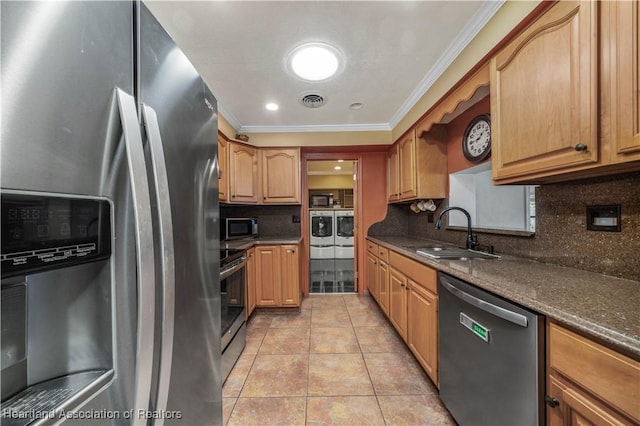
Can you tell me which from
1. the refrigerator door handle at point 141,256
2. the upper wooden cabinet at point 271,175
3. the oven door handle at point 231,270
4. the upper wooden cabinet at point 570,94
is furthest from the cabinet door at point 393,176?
the refrigerator door handle at point 141,256

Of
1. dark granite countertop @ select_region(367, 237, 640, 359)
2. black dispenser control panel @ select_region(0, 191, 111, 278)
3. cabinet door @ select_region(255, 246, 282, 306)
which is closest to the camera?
black dispenser control panel @ select_region(0, 191, 111, 278)

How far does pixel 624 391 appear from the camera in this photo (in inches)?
24.0

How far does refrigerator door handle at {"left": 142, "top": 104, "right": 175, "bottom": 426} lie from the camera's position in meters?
0.62

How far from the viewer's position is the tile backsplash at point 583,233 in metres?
1.03

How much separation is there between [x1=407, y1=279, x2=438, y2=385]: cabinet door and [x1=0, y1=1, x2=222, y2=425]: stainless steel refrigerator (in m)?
1.41

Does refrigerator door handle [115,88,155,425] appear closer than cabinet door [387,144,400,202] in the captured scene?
Yes

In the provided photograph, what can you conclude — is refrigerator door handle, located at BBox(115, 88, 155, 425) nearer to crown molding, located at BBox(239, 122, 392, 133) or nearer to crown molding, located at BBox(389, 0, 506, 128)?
crown molding, located at BBox(389, 0, 506, 128)

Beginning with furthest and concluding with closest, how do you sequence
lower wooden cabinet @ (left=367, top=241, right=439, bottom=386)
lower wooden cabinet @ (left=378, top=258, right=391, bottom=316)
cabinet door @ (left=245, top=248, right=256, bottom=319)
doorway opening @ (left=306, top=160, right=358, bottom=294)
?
doorway opening @ (left=306, top=160, right=358, bottom=294), cabinet door @ (left=245, top=248, right=256, bottom=319), lower wooden cabinet @ (left=378, top=258, right=391, bottom=316), lower wooden cabinet @ (left=367, top=241, right=439, bottom=386)

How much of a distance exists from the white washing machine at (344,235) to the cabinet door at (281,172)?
322 cm

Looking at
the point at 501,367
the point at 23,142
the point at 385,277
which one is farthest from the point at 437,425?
the point at 23,142

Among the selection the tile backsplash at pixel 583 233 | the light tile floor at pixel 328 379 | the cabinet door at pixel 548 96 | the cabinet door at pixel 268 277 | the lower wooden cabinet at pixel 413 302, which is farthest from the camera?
the cabinet door at pixel 268 277

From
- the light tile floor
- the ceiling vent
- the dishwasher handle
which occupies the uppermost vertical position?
the ceiling vent

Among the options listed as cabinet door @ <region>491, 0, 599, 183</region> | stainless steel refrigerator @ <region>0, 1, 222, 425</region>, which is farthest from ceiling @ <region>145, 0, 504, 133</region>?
stainless steel refrigerator @ <region>0, 1, 222, 425</region>

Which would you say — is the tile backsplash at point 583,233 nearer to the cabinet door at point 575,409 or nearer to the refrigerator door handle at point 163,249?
the cabinet door at point 575,409
